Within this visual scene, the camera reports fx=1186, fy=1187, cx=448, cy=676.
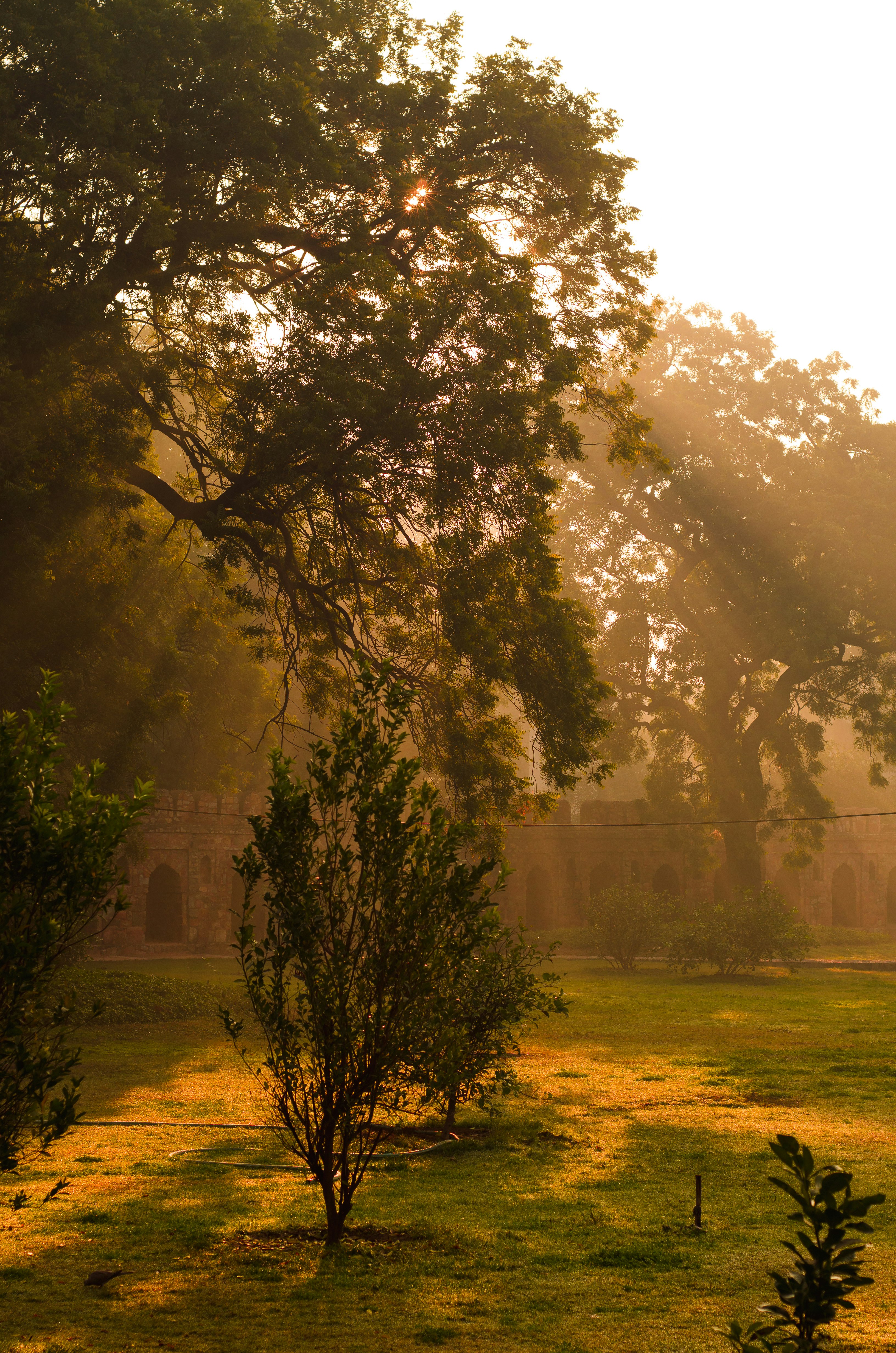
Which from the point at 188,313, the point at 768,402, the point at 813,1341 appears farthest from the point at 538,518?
the point at 768,402

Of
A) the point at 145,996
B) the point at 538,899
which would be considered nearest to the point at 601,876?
the point at 538,899

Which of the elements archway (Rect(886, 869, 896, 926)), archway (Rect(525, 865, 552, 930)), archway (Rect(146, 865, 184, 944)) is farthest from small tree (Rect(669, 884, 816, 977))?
archway (Rect(886, 869, 896, 926))

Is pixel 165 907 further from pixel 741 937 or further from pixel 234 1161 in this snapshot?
pixel 234 1161

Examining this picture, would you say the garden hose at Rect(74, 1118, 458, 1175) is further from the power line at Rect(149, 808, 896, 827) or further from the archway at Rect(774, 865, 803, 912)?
the archway at Rect(774, 865, 803, 912)

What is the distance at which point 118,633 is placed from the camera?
59.5ft

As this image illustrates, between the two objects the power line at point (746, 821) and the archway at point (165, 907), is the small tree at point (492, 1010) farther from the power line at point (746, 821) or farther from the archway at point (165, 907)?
the archway at point (165, 907)

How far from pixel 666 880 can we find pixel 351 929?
3531cm

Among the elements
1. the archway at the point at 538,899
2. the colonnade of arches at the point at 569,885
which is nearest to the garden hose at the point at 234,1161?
the colonnade of arches at the point at 569,885

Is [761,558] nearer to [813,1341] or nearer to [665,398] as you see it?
[665,398]

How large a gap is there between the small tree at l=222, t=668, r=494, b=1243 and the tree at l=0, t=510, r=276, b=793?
806 cm

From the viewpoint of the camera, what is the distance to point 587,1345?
4.75m

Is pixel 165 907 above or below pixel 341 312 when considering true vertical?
below

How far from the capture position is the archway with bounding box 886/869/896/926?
4269cm

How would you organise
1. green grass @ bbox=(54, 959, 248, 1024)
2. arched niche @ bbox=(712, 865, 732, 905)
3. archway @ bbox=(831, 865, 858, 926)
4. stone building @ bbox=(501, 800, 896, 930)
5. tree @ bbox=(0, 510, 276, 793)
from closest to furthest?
1. tree @ bbox=(0, 510, 276, 793)
2. green grass @ bbox=(54, 959, 248, 1024)
3. arched niche @ bbox=(712, 865, 732, 905)
4. stone building @ bbox=(501, 800, 896, 930)
5. archway @ bbox=(831, 865, 858, 926)
